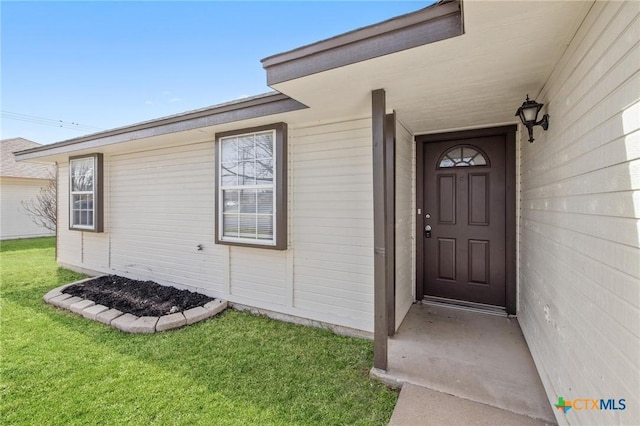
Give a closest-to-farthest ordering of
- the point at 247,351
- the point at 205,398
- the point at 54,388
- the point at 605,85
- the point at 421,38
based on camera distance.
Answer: the point at 605,85, the point at 421,38, the point at 205,398, the point at 54,388, the point at 247,351

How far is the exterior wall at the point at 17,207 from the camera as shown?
10.6 m

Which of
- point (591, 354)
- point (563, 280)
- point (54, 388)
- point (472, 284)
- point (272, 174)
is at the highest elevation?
point (272, 174)

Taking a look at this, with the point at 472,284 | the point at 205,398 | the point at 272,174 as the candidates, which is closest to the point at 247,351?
the point at 205,398

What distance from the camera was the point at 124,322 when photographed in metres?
3.34

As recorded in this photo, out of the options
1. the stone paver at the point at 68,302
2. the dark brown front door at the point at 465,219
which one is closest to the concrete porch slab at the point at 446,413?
the dark brown front door at the point at 465,219

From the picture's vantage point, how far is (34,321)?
3.53m

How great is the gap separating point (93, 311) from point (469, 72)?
4857 millimetres

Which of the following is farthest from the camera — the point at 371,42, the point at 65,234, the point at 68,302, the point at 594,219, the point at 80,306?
the point at 65,234

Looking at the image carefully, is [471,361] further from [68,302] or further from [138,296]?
[68,302]

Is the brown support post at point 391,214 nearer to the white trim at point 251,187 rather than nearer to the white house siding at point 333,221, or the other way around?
the white house siding at point 333,221

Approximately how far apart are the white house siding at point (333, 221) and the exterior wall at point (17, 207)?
1345cm

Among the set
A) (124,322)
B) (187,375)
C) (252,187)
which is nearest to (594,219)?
(187,375)

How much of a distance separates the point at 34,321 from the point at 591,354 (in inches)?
212

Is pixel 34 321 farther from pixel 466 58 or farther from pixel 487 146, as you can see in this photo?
pixel 487 146
